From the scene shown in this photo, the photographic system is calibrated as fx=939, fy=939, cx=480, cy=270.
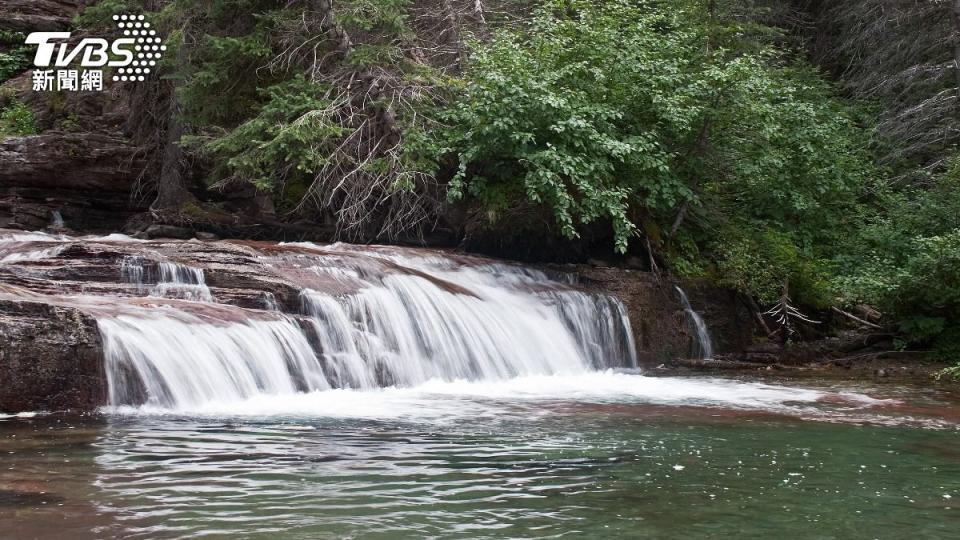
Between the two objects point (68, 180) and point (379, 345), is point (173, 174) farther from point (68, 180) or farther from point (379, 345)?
point (379, 345)

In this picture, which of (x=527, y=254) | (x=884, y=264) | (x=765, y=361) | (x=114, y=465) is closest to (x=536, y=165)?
(x=527, y=254)

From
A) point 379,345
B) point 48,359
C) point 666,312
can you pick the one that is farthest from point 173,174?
point 48,359

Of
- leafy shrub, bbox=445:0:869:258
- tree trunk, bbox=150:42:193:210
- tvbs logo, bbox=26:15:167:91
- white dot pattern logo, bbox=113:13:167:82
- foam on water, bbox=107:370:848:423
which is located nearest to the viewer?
foam on water, bbox=107:370:848:423

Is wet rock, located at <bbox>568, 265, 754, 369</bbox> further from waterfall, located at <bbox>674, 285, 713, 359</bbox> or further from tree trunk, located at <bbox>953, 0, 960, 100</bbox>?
tree trunk, located at <bbox>953, 0, 960, 100</bbox>

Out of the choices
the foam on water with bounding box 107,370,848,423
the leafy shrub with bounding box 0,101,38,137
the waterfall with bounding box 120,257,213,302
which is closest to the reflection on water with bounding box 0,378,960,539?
the foam on water with bounding box 107,370,848,423

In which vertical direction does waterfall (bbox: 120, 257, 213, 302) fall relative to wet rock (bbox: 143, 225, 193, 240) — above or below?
below

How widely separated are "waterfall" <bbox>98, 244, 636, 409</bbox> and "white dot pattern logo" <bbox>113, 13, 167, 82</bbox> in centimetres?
868

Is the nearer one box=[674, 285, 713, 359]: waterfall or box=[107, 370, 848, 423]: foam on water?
box=[107, 370, 848, 423]: foam on water

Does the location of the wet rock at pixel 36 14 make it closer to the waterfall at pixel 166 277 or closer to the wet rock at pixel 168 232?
the wet rock at pixel 168 232

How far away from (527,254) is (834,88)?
40.3ft

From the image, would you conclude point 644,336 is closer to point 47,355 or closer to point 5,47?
point 47,355

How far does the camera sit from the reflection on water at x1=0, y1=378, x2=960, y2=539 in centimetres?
491

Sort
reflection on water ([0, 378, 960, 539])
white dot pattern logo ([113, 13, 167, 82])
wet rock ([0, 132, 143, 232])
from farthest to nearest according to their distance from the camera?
white dot pattern logo ([113, 13, 167, 82]) < wet rock ([0, 132, 143, 232]) < reflection on water ([0, 378, 960, 539])

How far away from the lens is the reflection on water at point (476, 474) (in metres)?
4.91
